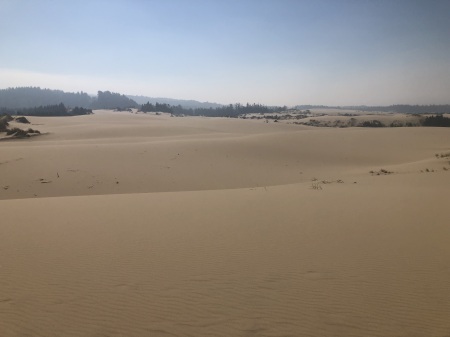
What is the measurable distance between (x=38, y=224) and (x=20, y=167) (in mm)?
8343

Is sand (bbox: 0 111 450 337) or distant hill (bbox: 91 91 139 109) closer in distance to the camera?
sand (bbox: 0 111 450 337)

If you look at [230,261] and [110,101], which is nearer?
[230,261]

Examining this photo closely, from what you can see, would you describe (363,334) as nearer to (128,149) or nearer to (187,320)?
(187,320)

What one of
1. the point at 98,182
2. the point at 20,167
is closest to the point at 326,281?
the point at 98,182

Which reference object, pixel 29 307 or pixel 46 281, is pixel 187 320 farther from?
pixel 46 281

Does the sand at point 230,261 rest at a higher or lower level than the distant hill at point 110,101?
lower

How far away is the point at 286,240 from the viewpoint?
566 centimetres

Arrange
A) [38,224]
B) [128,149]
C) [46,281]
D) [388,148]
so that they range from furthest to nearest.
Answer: [388,148] < [128,149] < [38,224] < [46,281]

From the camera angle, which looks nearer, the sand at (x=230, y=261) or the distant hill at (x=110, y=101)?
the sand at (x=230, y=261)

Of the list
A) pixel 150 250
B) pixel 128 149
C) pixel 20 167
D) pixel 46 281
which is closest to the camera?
pixel 46 281

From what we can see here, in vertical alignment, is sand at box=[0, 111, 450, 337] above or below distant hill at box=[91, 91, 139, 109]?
below

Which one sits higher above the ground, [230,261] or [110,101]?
[110,101]

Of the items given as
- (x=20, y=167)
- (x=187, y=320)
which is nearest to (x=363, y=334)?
(x=187, y=320)

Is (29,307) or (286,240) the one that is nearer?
(29,307)
